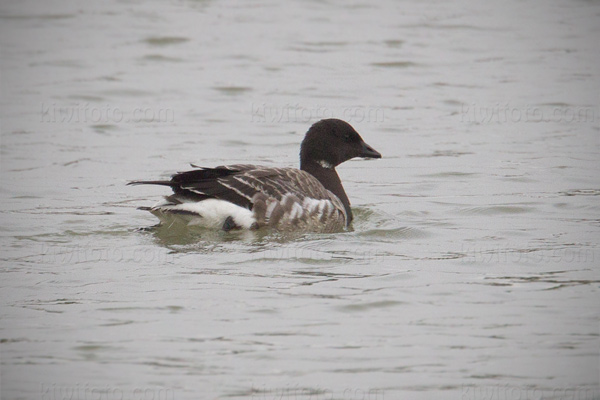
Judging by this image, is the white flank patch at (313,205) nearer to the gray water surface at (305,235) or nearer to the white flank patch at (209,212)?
the gray water surface at (305,235)

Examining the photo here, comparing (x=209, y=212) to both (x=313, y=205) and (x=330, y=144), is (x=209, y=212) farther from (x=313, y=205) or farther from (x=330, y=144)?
(x=330, y=144)

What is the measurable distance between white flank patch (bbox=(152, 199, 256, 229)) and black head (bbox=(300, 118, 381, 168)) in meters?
1.56

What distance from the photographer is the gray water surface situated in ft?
22.5

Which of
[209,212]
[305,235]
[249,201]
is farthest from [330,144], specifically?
[209,212]

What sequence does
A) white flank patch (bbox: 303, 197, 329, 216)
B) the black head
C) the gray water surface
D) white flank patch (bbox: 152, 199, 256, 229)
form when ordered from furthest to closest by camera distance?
1. the black head
2. white flank patch (bbox: 303, 197, 329, 216)
3. white flank patch (bbox: 152, 199, 256, 229)
4. the gray water surface

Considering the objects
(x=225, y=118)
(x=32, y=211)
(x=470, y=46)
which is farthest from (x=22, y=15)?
(x=32, y=211)

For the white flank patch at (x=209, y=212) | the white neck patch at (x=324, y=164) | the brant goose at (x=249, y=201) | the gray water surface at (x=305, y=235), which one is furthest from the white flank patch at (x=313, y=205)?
the white neck patch at (x=324, y=164)

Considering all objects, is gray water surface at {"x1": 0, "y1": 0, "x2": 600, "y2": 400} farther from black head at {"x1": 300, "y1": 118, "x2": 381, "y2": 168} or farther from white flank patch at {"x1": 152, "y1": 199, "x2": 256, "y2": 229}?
black head at {"x1": 300, "y1": 118, "x2": 381, "y2": 168}

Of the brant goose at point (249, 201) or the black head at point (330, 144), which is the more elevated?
the black head at point (330, 144)

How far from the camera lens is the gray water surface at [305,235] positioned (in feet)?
22.5

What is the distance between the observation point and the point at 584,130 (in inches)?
608

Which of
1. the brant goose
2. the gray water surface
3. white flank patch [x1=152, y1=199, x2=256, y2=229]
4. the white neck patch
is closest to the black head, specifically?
the white neck patch

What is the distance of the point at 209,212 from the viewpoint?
9859 millimetres

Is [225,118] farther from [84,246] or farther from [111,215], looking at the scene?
[84,246]
